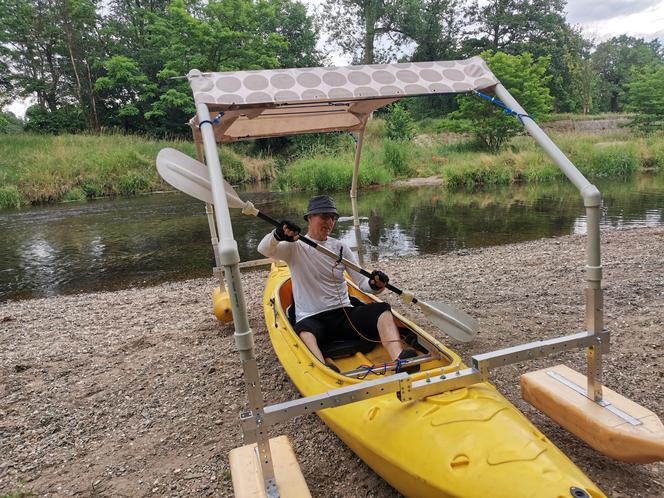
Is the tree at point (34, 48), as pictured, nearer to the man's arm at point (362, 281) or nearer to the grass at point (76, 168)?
the grass at point (76, 168)

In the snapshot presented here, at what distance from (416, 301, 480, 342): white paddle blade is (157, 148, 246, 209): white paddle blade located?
64.6 inches

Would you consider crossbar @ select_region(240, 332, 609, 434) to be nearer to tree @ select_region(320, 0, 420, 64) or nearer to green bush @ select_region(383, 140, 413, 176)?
green bush @ select_region(383, 140, 413, 176)

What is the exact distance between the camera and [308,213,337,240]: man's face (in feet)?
12.2

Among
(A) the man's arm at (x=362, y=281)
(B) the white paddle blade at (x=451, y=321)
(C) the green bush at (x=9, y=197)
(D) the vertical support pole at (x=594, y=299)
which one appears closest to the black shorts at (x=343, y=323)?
(A) the man's arm at (x=362, y=281)

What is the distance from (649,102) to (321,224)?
101 feet

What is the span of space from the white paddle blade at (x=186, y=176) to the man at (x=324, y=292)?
68 cm

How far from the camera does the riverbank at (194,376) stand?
9.63 feet

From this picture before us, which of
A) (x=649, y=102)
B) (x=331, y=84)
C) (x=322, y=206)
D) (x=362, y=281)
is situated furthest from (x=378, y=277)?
(x=649, y=102)

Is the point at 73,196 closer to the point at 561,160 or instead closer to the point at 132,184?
the point at 132,184

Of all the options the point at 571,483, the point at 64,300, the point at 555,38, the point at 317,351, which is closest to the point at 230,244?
the point at 317,351

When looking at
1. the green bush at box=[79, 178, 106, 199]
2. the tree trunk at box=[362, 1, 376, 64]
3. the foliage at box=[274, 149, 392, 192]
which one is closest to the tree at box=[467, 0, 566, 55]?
the tree trunk at box=[362, 1, 376, 64]

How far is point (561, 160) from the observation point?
9.45 feet

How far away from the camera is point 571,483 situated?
197 centimetres

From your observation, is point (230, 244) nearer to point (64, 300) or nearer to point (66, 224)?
point (64, 300)
